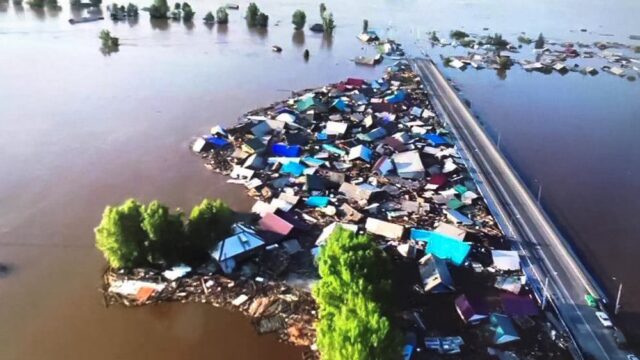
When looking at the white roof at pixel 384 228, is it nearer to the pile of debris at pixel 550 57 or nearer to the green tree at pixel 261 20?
the pile of debris at pixel 550 57

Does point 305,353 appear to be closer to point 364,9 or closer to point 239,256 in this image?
point 239,256

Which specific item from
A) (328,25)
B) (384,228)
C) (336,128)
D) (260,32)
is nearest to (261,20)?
(260,32)

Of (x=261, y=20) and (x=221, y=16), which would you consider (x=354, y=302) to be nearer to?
(x=261, y=20)

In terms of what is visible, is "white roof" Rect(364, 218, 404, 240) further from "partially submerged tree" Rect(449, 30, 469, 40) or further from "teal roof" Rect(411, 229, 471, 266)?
"partially submerged tree" Rect(449, 30, 469, 40)

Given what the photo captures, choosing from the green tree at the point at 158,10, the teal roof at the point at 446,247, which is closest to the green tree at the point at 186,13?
the green tree at the point at 158,10

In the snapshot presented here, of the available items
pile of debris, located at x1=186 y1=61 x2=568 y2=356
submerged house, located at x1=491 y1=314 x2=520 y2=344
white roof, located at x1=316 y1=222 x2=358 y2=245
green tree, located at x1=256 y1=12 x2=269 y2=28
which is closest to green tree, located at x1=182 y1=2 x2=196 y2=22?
green tree, located at x1=256 y1=12 x2=269 y2=28

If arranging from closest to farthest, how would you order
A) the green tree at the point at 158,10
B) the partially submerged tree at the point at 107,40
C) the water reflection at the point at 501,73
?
the water reflection at the point at 501,73 → the partially submerged tree at the point at 107,40 → the green tree at the point at 158,10
